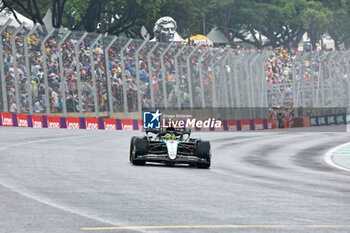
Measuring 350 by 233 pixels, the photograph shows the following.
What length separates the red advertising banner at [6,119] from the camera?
31031 mm

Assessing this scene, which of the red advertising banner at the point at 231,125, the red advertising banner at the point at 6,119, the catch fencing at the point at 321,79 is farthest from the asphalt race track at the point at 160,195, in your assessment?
the catch fencing at the point at 321,79

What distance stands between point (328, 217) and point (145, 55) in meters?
27.7

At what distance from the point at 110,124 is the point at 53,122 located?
12.0ft

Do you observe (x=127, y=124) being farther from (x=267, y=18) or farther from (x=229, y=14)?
(x=267, y=18)

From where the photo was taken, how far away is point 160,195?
11.0 metres

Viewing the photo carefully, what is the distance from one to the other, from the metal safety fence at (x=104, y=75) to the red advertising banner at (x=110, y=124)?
1.81ft

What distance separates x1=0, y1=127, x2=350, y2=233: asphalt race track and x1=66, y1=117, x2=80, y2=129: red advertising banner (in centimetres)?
1332

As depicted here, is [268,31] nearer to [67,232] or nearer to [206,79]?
[206,79]

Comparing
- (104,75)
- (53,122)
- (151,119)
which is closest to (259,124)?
(104,75)

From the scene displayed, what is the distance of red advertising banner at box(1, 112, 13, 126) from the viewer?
31.0 m

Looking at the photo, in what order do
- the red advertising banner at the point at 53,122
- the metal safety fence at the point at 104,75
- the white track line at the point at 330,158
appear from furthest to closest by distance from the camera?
the red advertising banner at the point at 53,122, the metal safety fence at the point at 104,75, the white track line at the point at 330,158

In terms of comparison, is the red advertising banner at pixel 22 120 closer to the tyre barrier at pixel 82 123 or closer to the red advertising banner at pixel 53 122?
the tyre barrier at pixel 82 123

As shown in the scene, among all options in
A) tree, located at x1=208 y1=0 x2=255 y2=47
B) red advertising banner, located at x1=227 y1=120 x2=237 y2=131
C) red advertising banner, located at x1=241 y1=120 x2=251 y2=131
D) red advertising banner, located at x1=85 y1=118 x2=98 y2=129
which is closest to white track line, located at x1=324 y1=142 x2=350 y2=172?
red advertising banner, located at x1=85 y1=118 x2=98 y2=129

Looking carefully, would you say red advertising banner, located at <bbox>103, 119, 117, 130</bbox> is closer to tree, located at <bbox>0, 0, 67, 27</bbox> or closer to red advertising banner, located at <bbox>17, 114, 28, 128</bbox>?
red advertising banner, located at <bbox>17, 114, 28, 128</bbox>
